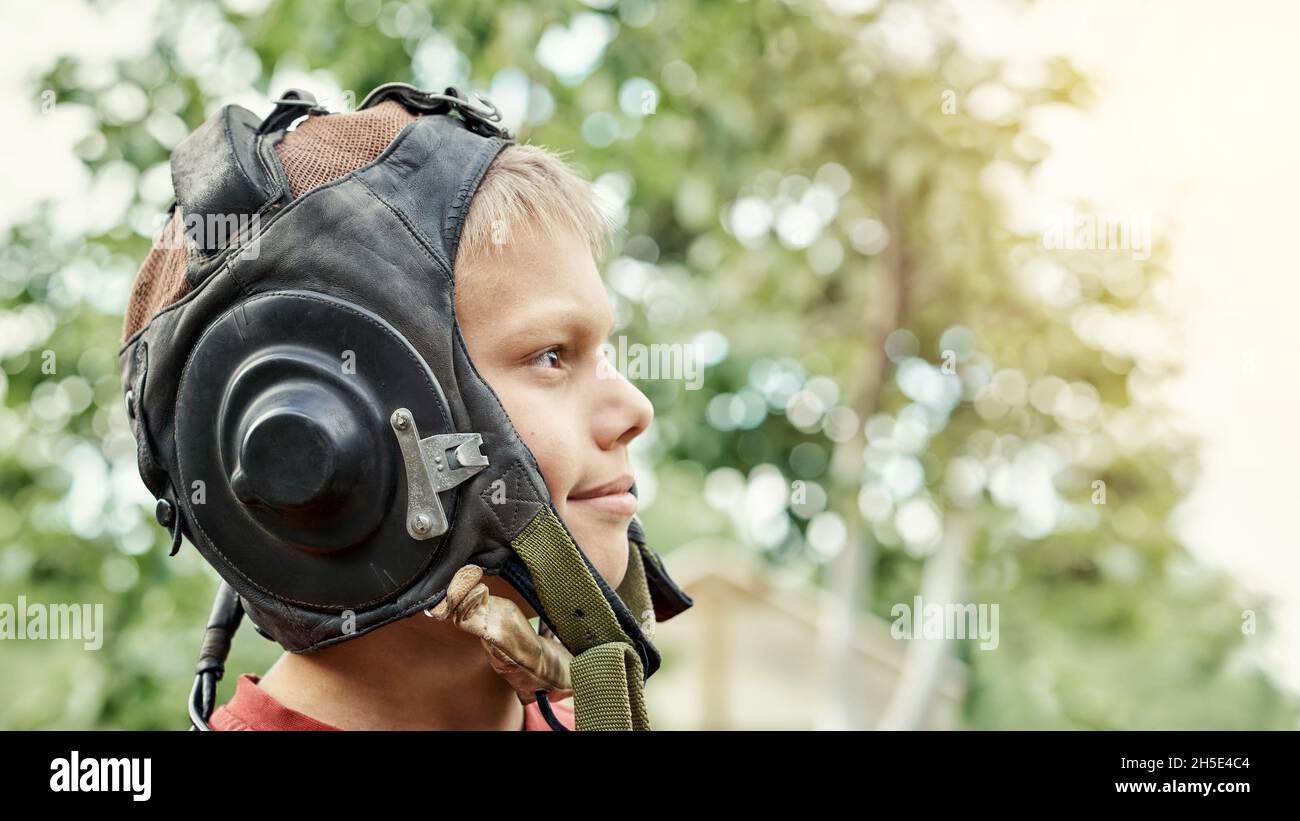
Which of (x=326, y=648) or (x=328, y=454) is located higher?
(x=328, y=454)

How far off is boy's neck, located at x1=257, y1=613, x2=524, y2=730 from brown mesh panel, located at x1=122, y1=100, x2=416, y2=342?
599 millimetres

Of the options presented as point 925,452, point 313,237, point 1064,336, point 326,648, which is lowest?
point 326,648

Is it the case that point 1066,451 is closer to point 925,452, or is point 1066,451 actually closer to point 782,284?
point 925,452

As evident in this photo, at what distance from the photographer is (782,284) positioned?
6539 millimetres

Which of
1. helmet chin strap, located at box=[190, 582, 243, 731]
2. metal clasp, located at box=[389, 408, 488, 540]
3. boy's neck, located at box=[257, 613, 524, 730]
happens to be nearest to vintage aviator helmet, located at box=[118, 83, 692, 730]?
metal clasp, located at box=[389, 408, 488, 540]

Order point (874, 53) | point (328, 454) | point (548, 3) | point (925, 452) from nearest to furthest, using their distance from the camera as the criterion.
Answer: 1. point (328, 454)
2. point (548, 3)
3. point (874, 53)
4. point (925, 452)

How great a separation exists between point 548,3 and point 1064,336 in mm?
3373

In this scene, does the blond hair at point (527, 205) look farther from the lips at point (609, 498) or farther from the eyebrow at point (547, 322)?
the lips at point (609, 498)

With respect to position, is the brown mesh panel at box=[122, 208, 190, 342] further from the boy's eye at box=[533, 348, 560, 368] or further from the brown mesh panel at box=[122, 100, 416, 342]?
the boy's eye at box=[533, 348, 560, 368]

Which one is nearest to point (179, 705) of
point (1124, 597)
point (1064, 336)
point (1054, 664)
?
point (1064, 336)

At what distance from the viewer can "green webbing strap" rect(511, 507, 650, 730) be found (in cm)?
172

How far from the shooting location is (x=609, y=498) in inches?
73.7

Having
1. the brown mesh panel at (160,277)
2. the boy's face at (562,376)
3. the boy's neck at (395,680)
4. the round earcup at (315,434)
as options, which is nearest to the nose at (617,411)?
the boy's face at (562,376)

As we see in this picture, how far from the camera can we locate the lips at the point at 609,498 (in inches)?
72.9
